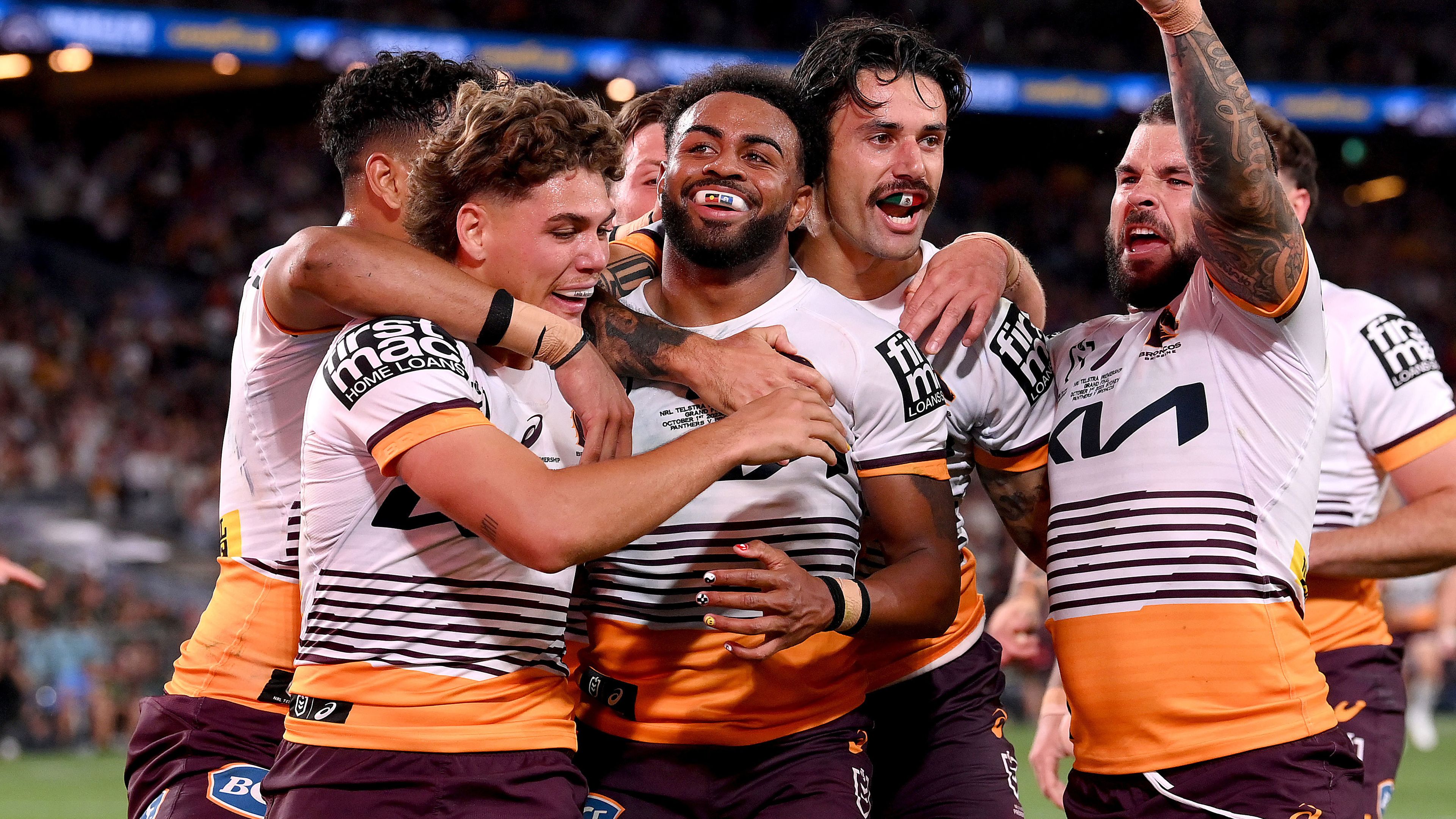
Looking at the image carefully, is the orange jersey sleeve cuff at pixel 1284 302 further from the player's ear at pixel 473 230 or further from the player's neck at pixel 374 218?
the player's neck at pixel 374 218

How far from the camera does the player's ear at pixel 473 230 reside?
3383mm

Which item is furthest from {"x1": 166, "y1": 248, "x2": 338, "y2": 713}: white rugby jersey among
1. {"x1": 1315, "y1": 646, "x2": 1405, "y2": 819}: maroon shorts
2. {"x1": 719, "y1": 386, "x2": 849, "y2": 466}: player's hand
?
{"x1": 1315, "y1": 646, "x2": 1405, "y2": 819}: maroon shorts

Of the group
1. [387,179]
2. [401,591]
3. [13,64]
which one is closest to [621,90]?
[13,64]

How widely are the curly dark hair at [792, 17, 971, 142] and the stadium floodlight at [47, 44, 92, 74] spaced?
1997cm

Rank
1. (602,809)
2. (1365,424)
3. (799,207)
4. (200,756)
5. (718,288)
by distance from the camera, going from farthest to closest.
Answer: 1. (1365,424)
2. (799,207)
3. (718,288)
4. (200,756)
5. (602,809)

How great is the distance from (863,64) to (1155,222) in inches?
39.9

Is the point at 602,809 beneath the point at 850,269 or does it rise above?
beneath

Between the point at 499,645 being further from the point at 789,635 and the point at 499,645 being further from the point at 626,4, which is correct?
the point at 626,4

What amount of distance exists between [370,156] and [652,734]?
183cm

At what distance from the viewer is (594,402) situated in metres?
3.43

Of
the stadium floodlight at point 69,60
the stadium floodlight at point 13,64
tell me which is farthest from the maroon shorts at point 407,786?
the stadium floodlight at point 13,64

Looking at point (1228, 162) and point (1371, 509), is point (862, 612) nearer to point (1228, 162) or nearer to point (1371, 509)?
point (1228, 162)

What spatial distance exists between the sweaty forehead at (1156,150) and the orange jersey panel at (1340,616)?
160 centimetres

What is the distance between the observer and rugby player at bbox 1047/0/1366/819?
3.50 meters
